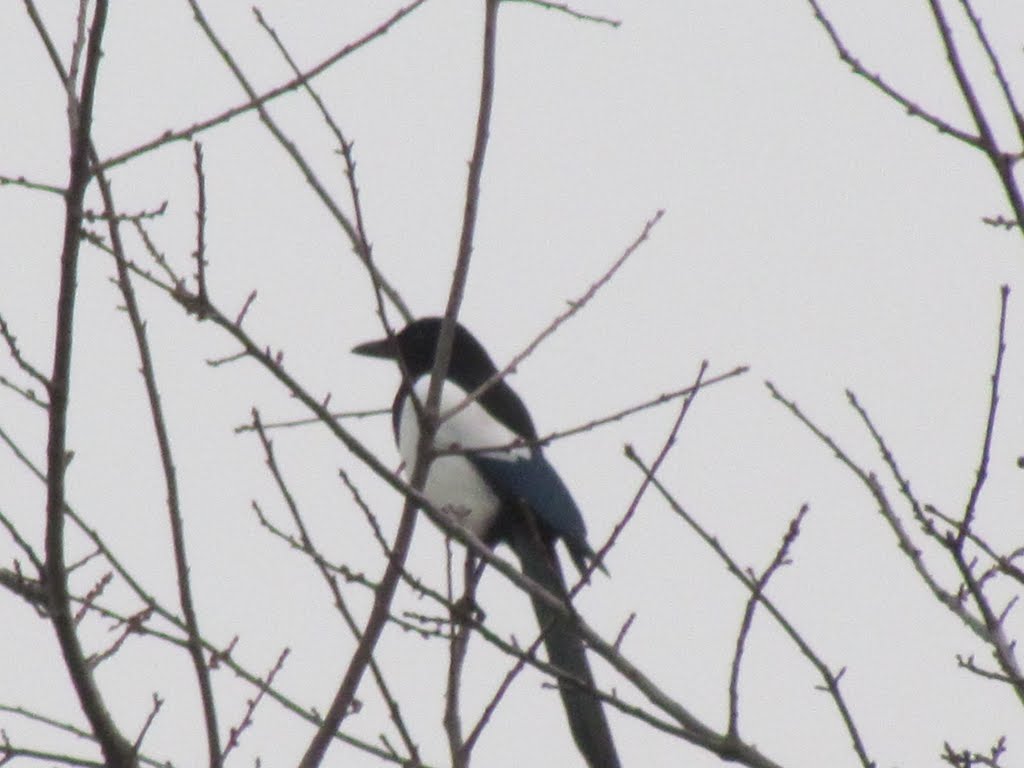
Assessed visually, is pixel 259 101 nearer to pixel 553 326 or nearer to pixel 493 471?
pixel 553 326

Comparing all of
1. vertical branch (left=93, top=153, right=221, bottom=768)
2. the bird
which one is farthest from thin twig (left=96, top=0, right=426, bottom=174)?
the bird

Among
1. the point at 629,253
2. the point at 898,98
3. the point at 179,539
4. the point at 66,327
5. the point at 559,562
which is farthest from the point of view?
the point at 559,562

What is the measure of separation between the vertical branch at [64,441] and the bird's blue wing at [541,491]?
2.54 meters


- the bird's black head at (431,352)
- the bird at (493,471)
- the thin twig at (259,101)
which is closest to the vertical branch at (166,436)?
the thin twig at (259,101)

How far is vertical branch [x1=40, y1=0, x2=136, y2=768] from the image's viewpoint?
1807mm

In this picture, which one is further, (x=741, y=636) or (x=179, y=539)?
(x=179, y=539)

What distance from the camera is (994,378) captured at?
6.53 ft

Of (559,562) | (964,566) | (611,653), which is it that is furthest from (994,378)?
(559,562)

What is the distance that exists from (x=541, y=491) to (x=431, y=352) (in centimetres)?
57

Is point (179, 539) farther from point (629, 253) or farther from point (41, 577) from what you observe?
point (629, 253)

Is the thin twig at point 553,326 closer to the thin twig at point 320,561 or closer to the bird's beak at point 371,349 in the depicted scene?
the thin twig at point 320,561

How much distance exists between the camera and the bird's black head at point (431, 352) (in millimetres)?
4742

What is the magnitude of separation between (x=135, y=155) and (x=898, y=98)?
0.90 meters

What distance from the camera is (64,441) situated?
1.84m
